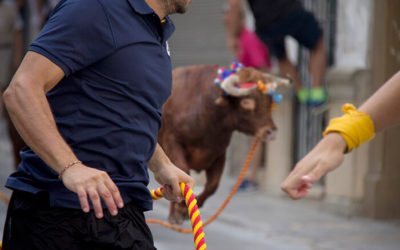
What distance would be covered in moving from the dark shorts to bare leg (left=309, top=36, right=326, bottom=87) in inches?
3.4

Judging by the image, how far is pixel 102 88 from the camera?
99.9 inches

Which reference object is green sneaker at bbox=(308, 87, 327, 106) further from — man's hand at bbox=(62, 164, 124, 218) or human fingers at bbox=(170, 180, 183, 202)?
man's hand at bbox=(62, 164, 124, 218)

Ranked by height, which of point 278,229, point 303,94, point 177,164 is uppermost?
point 177,164

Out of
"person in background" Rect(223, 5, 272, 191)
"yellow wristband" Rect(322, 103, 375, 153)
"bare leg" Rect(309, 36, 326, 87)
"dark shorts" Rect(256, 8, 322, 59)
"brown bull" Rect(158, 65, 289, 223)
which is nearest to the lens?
"yellow wristband" Rect(322, 103, 375, 153)

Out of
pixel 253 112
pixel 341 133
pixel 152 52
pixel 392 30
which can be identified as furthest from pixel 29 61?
pixel 392 30

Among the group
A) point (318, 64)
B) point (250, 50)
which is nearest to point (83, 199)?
point (250, 50)

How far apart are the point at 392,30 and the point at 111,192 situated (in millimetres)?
6982

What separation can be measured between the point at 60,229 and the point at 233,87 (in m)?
2.77

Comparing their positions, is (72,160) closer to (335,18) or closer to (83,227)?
(83,227)

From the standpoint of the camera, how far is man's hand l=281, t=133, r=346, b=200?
2.08 metres

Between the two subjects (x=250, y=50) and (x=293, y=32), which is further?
(x=250, y=50)

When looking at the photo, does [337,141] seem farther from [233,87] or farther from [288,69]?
[288,69]

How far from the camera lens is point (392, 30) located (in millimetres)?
8578

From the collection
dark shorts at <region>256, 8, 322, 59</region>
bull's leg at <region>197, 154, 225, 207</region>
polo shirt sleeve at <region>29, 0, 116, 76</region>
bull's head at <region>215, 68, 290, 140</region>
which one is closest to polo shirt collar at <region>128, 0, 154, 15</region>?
polo shirt sleeve at <region>29, 0, 116, 76</region>
